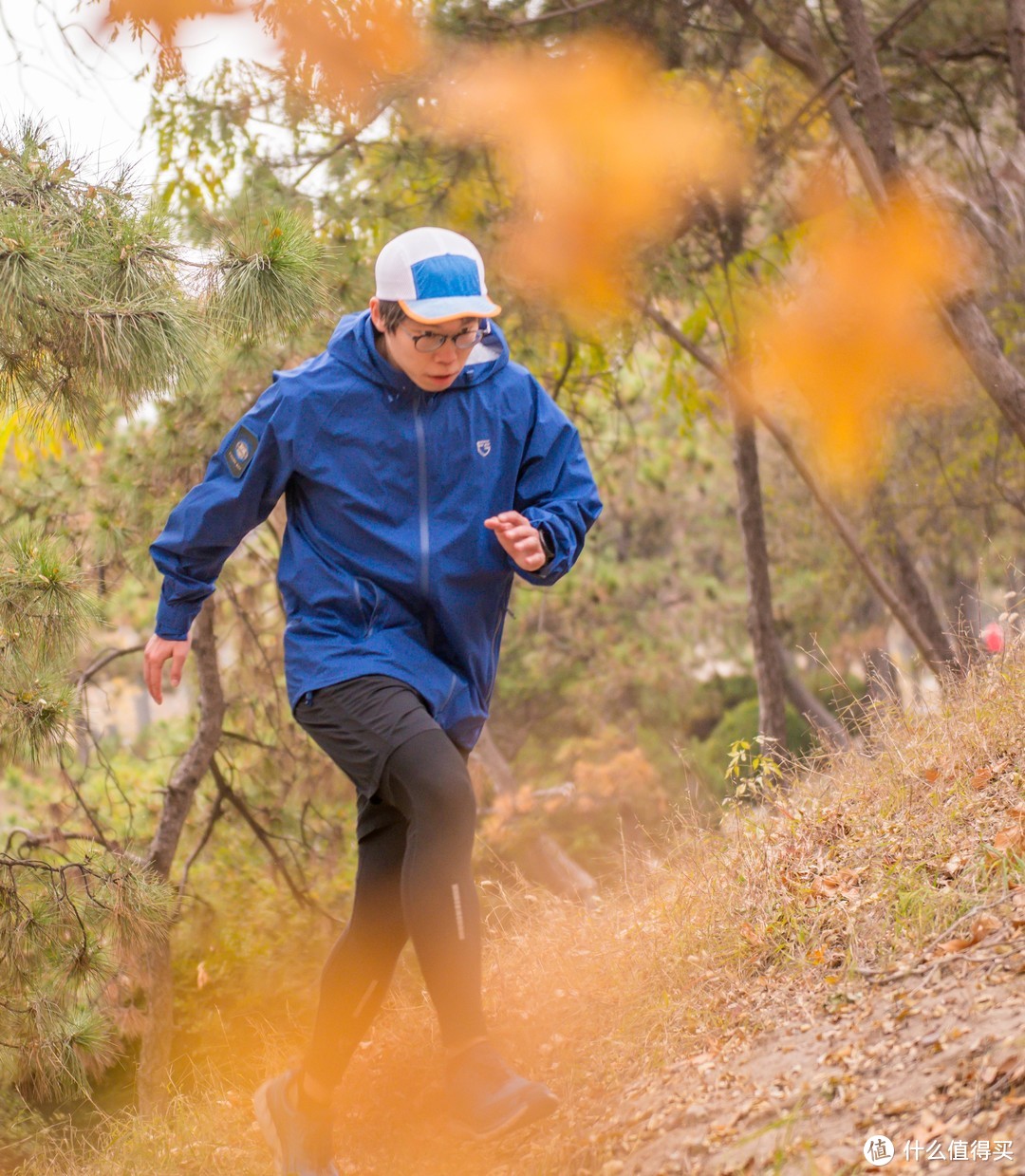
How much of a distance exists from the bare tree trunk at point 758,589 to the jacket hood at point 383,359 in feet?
18.5

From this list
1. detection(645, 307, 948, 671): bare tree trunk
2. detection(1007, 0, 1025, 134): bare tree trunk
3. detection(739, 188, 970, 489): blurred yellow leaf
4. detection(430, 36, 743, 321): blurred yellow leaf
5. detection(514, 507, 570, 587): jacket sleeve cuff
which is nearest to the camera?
detection(514, 507, 570, 587): jacket sleeve cuff

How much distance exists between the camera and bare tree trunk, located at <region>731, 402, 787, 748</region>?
319 inches

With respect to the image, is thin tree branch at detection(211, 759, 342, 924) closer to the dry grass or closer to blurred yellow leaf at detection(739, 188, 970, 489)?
the dry grass

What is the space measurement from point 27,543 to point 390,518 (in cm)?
121

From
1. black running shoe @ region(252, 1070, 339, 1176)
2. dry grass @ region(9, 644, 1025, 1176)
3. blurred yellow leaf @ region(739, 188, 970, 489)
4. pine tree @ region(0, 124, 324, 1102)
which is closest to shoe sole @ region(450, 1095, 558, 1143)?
dry grass @ region(9, 644, 1025, 1176)

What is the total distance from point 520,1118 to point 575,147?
5.47 meters

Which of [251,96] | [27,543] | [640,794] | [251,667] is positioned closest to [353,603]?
[27,543]

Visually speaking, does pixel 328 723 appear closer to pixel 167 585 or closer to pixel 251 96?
pixel 167 585

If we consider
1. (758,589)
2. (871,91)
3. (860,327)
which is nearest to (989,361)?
(871,91)

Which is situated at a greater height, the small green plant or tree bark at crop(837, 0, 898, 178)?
tree bark at crop(837, 0, 898, 178)

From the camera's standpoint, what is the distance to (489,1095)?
232 cm

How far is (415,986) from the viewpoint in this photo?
14.0 feet

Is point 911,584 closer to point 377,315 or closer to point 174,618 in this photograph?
point 377,315

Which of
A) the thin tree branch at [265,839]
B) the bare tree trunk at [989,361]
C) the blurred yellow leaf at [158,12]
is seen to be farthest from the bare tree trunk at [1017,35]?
the thin tree branch at [265,839]
